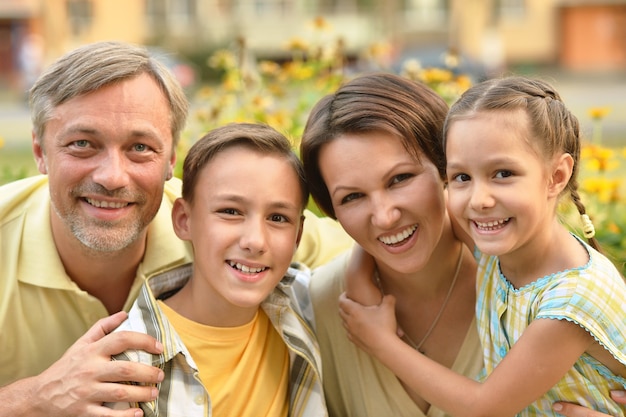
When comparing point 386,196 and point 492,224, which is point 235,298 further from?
point 492,224

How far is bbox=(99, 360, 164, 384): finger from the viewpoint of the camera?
2.39 m

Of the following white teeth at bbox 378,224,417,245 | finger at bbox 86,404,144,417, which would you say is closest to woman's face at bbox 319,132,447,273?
white teeth at bbox 378,224,417,245

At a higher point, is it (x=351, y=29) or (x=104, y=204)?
(x=104, y=204)

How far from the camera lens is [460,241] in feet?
→ 9.62

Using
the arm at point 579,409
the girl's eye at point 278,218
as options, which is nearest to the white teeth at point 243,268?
the girl's eye at point 278,218

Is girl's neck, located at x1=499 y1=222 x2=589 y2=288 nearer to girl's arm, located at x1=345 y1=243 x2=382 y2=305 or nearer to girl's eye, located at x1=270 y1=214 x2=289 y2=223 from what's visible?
girl's arm, located at x1=345 y1=243 x2=382 y2=305

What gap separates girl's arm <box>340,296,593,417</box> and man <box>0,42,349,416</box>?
0.85 m

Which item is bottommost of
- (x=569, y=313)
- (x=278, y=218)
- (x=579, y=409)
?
(x=579, y=409)

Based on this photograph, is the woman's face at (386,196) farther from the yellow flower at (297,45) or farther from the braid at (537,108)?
the yellow flower at (297,45)

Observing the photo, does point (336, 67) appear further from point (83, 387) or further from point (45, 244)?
point (83, 387)

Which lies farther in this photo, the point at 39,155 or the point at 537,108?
the point at 39,155

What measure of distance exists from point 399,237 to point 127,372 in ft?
2.96

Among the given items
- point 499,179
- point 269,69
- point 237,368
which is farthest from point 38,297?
point 269,69

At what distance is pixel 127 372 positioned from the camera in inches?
94.0
